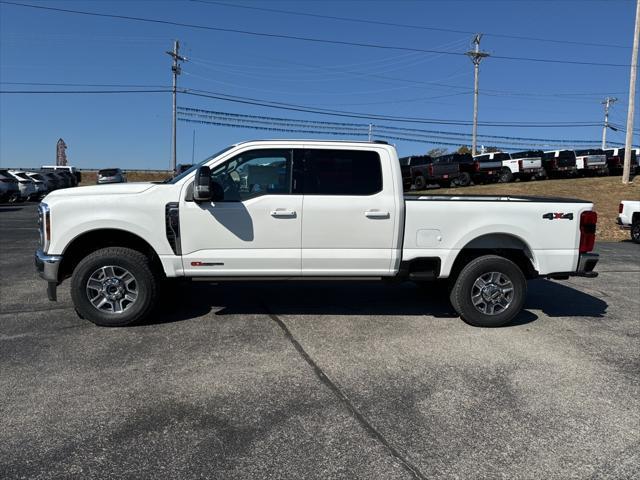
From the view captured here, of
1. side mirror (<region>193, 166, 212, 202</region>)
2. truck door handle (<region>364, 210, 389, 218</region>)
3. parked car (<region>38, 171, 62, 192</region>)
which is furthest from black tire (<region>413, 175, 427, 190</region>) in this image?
side mirror (<region>193, 166, 212, 202</region>)

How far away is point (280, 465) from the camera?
290cm

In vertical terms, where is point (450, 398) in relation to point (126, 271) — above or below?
below

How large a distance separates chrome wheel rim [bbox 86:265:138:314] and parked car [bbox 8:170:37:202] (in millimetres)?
24524

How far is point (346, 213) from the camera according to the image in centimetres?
541

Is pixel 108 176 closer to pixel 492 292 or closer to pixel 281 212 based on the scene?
pixel 281 212

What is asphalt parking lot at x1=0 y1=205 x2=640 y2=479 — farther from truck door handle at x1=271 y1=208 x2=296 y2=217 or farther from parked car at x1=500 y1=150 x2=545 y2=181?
parked car at x1=500 y1=150 x2=545 y2=181

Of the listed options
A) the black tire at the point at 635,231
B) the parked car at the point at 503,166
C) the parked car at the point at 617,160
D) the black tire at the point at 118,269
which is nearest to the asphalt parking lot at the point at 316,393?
the black tire at the point at 118,269

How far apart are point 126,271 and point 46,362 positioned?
1.23m

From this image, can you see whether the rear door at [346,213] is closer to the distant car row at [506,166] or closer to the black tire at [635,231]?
the black tire at [635,231]

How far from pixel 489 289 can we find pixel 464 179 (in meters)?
23.8

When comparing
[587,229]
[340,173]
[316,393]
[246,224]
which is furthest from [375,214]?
[587,229]

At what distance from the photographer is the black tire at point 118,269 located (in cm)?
527

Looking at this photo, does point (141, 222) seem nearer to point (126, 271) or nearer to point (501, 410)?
point (126, 271)

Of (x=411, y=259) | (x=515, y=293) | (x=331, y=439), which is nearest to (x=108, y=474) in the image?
(x=331, y=439)
